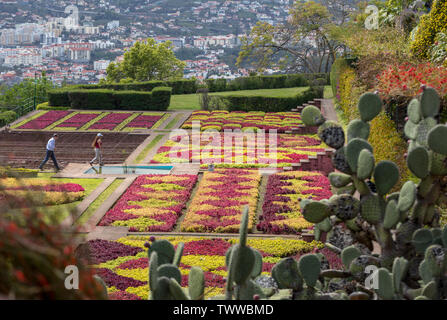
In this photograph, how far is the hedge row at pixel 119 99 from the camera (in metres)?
36.2

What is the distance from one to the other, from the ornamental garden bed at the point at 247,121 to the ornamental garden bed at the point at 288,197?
901cm

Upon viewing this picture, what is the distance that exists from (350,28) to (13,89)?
2688 cm

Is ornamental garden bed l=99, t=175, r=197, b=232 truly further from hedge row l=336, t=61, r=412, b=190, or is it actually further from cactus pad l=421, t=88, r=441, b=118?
cactus pad l=421, t=88, r=441, b=118

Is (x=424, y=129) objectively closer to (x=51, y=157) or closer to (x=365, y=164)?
(x=365, y=164)

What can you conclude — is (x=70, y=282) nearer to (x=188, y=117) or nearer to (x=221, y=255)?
(x=221, y=255)

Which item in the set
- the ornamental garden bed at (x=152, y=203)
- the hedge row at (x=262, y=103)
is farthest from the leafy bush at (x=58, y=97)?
the ornamental garden bed at (x=152, y=203)

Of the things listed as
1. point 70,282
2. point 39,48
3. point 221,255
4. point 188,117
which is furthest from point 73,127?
point 39,48

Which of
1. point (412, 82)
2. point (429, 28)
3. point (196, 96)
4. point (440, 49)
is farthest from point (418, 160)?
point (196, 96)

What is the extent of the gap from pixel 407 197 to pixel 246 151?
20.4 metres

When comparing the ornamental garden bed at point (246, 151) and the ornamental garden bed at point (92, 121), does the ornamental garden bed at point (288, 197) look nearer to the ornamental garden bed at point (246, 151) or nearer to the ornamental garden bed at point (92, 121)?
the ornamental garden bed at point (246, 151)

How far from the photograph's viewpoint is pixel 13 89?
43031 mm

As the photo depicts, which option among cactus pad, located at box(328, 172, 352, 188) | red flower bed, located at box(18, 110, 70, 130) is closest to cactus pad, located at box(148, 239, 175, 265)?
cactus pad, located at box(328, 172, 352, 188)

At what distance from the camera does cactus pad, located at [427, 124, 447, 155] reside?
4.14 metres

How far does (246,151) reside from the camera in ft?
80.4
